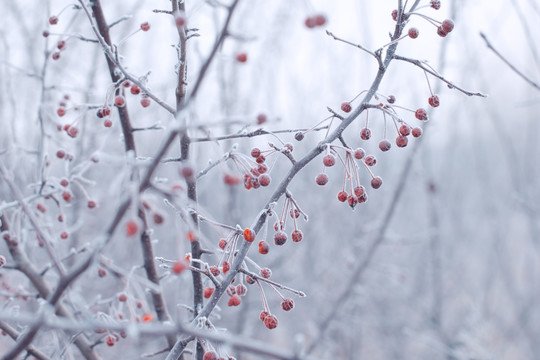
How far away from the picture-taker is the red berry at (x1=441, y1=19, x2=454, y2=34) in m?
1.44

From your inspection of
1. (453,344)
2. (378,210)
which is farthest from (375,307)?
(453,344)

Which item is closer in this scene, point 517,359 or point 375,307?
→ point 375,307

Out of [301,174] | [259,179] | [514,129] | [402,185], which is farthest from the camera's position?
[514,129]

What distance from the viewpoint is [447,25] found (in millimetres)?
1442

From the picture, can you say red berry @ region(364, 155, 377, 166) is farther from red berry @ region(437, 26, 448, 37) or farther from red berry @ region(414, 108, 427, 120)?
red berry @ region(437, 26, 448, 37)

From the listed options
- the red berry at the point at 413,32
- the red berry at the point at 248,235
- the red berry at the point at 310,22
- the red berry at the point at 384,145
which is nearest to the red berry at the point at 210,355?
the red berry at the point at 248,235

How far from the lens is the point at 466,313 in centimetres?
780

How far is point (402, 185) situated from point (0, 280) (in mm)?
2702

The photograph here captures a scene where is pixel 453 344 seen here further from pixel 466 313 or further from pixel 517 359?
pixel 517 359

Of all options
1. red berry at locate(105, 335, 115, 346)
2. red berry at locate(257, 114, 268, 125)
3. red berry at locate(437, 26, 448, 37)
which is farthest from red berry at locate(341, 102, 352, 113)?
red berry at locate(105, 335, 115, 346)

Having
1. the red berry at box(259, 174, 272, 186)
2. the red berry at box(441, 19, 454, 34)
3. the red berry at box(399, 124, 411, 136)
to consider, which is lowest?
the red berry at box(259, 174, 272, 186)

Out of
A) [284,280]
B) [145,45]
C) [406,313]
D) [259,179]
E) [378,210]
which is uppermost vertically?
[145,45]

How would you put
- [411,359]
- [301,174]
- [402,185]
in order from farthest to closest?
[411,359] < [301,174] < [402,185]

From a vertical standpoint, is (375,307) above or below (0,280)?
below
